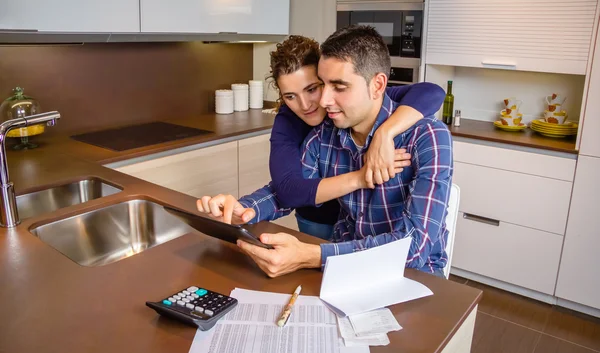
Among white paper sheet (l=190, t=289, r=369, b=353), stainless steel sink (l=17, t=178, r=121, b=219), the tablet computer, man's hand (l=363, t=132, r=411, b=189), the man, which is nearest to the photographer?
white paper sheet (l=190, t=289, r=369, b=353)

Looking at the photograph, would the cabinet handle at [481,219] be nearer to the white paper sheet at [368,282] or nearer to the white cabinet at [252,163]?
the white cabinet at [252,163]

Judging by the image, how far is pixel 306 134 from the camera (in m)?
1.88

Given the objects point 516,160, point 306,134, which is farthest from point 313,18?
point 306,134

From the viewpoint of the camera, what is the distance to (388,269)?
1193 millimetres

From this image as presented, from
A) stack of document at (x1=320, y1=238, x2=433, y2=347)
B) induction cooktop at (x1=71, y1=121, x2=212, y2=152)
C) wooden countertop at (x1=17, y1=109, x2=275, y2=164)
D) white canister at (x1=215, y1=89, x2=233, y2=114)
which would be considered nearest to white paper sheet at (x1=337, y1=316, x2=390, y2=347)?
stack of document at (x1=320, y1=238, x2=433, y2=347)

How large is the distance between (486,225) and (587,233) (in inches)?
20.8

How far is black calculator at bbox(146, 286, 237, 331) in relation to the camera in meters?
1.00

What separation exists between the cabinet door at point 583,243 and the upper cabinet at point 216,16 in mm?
1965

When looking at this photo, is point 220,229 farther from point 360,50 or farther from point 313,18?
point 313,18

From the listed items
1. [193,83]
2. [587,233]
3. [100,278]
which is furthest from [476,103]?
[100,278]

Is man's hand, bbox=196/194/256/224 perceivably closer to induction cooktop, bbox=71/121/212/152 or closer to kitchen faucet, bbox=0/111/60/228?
kitchen faucet, bbox=0/111/60/228

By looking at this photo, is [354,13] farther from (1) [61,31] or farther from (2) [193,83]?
(1) [61,31]

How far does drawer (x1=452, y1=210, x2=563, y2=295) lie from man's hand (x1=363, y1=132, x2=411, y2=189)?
173cm

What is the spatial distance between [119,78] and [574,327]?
281 centimetres
